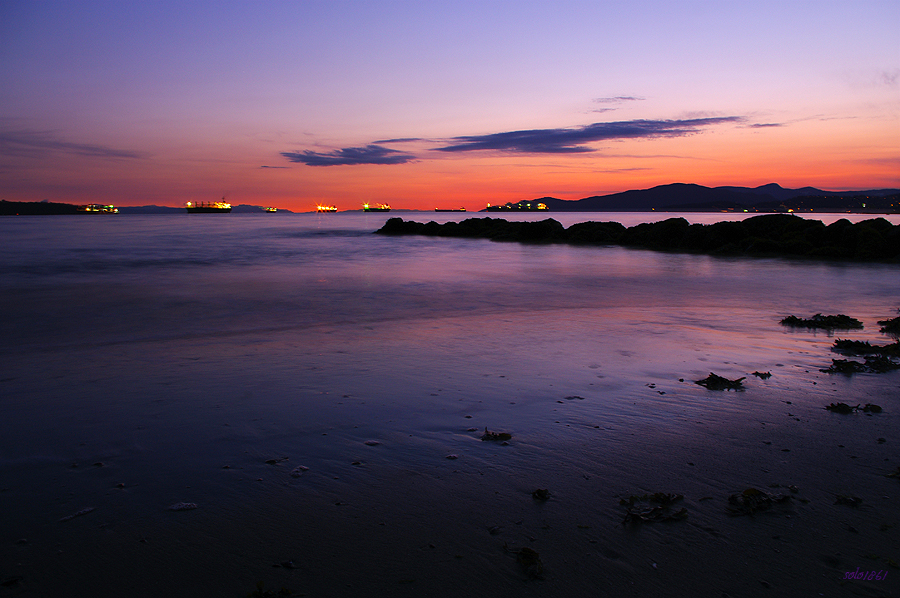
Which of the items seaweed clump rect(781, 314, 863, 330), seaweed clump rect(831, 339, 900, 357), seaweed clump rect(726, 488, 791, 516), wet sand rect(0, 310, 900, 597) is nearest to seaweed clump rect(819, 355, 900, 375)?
wet sand rect(0, 310, 900, 597)

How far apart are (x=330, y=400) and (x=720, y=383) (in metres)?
3.21

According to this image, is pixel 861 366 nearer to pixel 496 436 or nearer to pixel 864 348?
pixel 864 348

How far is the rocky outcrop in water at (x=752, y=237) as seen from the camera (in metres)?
17.3

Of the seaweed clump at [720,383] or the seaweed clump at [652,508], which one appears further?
the seaweed clump at [720,383]

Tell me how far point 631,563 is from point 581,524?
29 cm

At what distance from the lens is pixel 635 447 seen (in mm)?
3117

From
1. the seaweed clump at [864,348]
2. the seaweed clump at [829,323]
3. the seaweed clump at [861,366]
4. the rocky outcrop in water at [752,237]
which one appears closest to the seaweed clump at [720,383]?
the seaweed clump at [861,366]

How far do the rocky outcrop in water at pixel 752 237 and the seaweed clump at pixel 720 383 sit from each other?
1675cm

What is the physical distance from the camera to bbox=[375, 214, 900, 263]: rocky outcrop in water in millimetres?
17281

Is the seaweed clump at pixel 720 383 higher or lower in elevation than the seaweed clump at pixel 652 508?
higher

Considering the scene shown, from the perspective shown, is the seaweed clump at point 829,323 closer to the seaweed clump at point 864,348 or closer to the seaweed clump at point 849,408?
the seaweed clump at point 864,348

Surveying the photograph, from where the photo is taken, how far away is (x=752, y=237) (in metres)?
20.7

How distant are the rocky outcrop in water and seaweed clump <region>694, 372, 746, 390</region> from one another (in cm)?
1675

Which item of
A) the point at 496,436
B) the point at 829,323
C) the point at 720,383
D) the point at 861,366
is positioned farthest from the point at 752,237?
the point at 496,436
